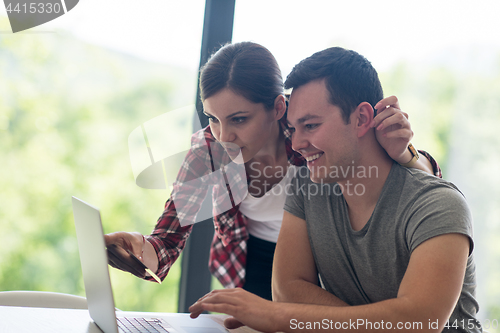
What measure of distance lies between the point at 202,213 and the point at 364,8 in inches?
51.0

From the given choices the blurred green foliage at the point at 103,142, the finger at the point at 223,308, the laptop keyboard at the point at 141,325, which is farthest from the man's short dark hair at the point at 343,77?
the blurred green foliage at the point at 103,142

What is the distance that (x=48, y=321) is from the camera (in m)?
0.82

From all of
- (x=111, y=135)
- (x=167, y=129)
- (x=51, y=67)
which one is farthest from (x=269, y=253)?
(x=51, y=67)

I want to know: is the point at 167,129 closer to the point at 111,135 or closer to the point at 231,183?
the point at 111,135

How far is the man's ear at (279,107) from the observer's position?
4.17 feet

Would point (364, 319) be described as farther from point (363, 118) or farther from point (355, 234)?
point (363, 118)

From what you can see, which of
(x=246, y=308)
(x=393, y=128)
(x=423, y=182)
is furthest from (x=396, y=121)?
(x=246, y=308)

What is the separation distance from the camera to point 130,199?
6.06ft

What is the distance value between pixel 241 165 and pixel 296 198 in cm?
29

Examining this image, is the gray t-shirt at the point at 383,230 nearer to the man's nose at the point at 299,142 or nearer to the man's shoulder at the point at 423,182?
the man's shoulder at the point at 423,182

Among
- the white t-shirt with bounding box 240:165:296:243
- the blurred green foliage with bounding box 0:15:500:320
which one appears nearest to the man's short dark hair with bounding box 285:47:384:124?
the white t-shirt with bounding box 240:165:296:243

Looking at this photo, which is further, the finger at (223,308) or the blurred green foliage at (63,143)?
the blurred green foliage at (63,143)

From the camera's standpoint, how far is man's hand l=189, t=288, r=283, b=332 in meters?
0.81

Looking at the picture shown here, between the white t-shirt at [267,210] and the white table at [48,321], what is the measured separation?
548 mm
